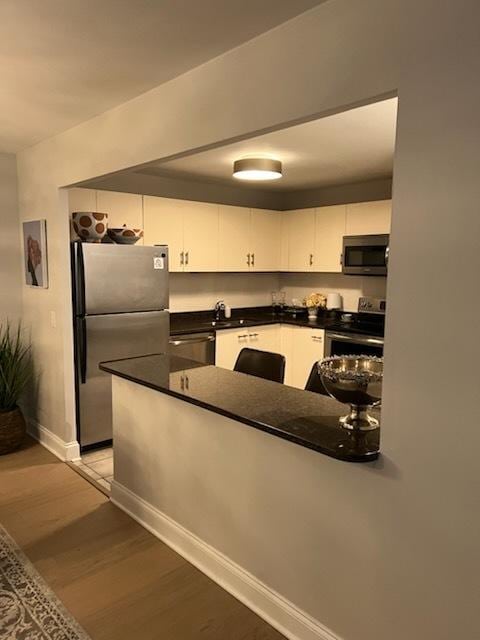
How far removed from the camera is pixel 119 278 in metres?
3.80

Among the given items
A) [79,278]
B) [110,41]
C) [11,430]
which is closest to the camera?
[110,41]

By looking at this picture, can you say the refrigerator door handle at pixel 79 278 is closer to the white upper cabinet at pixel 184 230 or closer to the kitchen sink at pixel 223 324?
the white upper cabinet at pixel 184 230

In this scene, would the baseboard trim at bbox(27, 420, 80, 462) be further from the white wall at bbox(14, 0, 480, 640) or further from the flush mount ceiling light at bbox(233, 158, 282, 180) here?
the flush mount ceiling light at bbox(233, 158, 282, 180)

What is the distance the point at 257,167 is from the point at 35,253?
187 cm

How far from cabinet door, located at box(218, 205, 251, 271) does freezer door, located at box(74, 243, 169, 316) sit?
1.00 meters

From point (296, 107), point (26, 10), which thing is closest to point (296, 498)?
point (296, 107)

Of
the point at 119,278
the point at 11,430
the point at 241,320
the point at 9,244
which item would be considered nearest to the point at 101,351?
the point at 119,278

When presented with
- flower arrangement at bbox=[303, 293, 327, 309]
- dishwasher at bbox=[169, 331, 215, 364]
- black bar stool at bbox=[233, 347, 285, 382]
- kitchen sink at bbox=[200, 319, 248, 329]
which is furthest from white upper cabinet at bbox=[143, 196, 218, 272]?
black bar stool at bbox=[233, 347, 285, 382]

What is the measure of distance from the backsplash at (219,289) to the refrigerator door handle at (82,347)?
4.59ft

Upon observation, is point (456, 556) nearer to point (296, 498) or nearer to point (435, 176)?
point (296, 498)

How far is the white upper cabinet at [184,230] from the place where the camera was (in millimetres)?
4383

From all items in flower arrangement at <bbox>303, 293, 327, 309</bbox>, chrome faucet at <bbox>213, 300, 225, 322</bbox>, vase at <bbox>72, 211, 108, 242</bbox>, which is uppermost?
vase at <bbox>72, 211, 108, 242</bbox>

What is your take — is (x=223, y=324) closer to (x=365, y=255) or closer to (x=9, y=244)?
(x=365, y=255)

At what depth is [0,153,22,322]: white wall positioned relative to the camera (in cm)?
390
